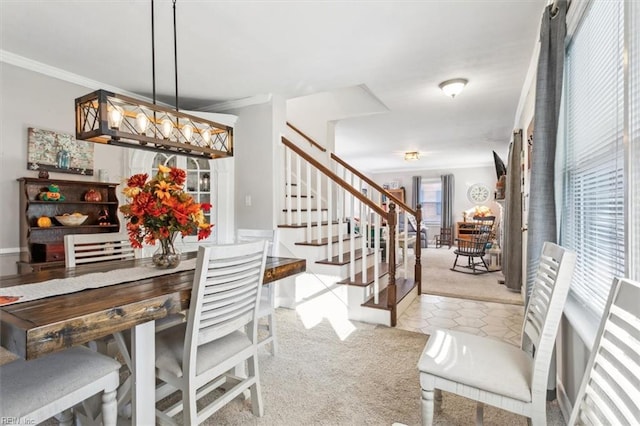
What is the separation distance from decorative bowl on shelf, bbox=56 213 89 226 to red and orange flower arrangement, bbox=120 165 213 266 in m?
1.59

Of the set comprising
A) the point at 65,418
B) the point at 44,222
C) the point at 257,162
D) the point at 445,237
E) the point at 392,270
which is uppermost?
the point at 257,162

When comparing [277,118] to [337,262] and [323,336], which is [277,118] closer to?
[337,262]

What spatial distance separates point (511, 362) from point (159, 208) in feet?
6.13

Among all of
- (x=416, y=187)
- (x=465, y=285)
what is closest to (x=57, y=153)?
(x=465, y=285)

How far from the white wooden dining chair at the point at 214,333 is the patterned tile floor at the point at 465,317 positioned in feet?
6.15

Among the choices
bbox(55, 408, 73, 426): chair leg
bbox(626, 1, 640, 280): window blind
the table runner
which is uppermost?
bbox(626, 1, 640, 280): window blind

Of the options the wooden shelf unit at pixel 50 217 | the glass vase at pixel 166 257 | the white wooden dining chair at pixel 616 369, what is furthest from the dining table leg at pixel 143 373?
the wooden shelf unit at pixel 50 217

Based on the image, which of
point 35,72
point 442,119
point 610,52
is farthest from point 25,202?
point 442,119

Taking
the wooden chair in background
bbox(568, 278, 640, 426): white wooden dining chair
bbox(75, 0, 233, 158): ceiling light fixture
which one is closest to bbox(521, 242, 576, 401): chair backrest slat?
bbox(568, 278, 640, 426): white wooden dining chair

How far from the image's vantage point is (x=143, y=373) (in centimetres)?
138

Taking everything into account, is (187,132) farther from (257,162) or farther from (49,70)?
(49,70)

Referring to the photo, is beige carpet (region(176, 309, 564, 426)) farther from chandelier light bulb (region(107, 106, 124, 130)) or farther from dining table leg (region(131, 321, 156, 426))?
chandelier light bulb (region(107, 106, 124, 130))

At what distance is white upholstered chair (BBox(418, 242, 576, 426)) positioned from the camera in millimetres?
1237

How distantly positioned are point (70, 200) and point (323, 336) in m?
2.70
